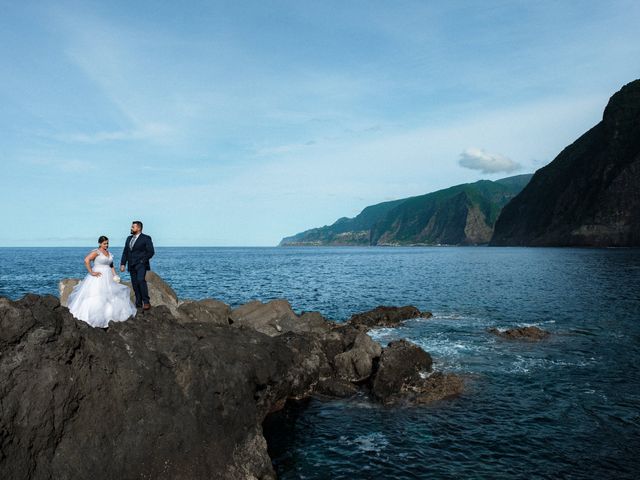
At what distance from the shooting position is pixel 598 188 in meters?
128

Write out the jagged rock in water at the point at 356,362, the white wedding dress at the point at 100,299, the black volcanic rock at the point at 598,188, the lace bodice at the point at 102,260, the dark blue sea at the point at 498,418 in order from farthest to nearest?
1. the black volcanic rock at the point at 598,188
2. the jagged rock in water at the point at 356,362
3. the lace bodice at the point at 102,260
4. the white wedding dress at the point at 100,299
5. the dark blue sea at the point at 498,418

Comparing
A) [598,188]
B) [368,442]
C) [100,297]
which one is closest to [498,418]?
[368,442]

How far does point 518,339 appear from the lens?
1019 inches

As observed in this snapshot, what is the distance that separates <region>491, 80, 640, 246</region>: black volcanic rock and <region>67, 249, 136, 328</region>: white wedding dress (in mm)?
138768

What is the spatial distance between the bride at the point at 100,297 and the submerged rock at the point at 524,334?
2230 centimetres

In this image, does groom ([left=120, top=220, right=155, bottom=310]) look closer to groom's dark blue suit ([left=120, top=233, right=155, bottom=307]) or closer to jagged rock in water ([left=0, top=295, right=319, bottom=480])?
groom's dark blue suit ([left=120, top=233, right=155, bottom=307])

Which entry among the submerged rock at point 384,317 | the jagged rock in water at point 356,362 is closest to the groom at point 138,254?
the jagged rock in water at point 356,362

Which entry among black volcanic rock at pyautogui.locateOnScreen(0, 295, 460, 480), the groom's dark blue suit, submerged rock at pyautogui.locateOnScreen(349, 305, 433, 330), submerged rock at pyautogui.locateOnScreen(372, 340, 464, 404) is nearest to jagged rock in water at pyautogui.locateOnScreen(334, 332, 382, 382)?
submerged rock at pyautogui.locateOnScreen(372, 340, 464, 404)

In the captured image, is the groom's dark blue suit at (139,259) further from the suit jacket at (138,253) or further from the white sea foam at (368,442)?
the white sea foam at (368,442)

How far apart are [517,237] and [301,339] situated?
602ft

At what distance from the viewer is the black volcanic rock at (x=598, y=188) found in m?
120


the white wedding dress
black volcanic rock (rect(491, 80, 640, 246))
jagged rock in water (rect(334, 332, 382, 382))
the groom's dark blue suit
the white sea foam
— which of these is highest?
black volcanic rock (rect(491, 80, 640, 246))

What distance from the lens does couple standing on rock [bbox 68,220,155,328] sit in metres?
12.5

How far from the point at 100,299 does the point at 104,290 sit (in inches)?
11.8
